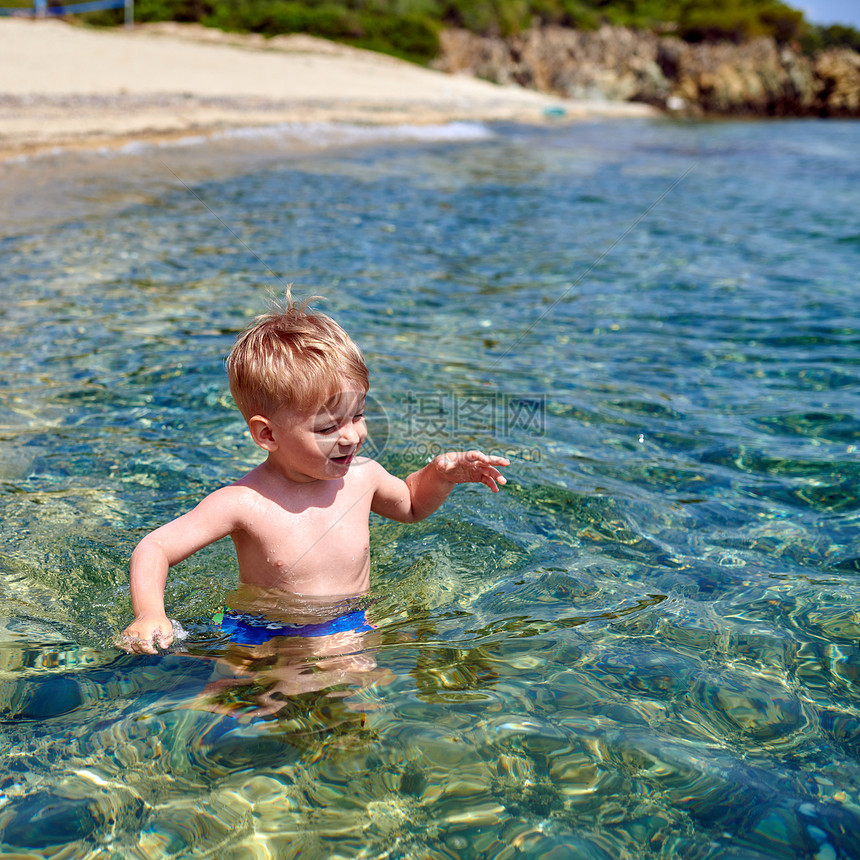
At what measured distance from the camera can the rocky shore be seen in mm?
42312

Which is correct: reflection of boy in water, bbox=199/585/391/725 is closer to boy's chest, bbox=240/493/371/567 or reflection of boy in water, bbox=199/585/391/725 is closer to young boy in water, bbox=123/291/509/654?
young boy in water, bbox=123/291/509/654

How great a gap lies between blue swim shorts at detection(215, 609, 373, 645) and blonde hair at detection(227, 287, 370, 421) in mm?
689

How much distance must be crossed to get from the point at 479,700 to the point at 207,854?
0.82 metres

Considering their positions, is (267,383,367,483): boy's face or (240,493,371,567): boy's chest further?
(240,493,371,567): boy's chest

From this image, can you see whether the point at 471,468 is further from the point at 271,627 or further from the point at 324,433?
the point at 271,627

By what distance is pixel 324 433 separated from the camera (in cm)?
251

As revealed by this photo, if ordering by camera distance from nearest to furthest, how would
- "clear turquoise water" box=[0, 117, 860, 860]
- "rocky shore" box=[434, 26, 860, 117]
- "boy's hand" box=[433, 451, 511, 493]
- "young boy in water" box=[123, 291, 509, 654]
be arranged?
"clear turquoise water" box=[0, 117, 860, 860], "young boy in water" box=[123, 291, 509, 654], "boy's hand" box=[433, 451, 511, 493], "rocky shore" box=[434, 26, 860, 117]

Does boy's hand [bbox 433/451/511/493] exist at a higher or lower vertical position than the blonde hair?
lower

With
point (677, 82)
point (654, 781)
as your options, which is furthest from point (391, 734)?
point (677, 82)

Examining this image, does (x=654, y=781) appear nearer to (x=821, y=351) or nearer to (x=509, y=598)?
(x=509, y=598)

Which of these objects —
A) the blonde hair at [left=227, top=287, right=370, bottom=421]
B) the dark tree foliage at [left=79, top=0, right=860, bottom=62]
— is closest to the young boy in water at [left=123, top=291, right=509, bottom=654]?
the blonde hair at [left=227, top=287, right=370, bottom=421]

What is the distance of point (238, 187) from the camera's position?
11.8 metres

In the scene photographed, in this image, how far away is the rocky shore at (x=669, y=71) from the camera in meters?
42.3

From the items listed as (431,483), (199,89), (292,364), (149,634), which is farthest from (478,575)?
(199,89)
